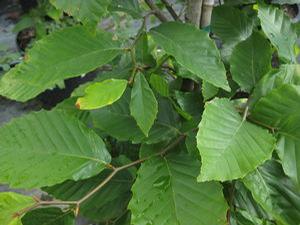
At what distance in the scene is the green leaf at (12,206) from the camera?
1.62ft

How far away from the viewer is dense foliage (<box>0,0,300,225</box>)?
52cm

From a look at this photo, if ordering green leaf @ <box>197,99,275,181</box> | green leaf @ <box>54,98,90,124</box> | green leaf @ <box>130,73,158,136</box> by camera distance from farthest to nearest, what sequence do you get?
green leaf @ <box>54,98,90,124</box> → green leaf @ <box>130,73,158,136</box> → green leaf @ <box>197,99,275,181</box>

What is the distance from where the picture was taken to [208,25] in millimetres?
781

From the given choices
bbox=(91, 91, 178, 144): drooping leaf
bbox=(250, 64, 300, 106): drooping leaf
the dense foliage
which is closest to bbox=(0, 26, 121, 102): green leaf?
the dense foliage

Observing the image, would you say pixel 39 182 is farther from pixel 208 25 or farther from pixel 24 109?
pixel 24 109

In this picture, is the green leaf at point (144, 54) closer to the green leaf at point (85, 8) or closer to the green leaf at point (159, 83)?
the green leaf at point (159, 83)

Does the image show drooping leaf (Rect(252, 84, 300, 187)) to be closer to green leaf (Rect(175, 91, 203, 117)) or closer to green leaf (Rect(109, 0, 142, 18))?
green leaf (Rect(175, 91, 203, 117))

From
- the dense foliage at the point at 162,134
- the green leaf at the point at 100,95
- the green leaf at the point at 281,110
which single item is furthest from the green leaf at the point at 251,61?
the green leaf at the point at 100,95

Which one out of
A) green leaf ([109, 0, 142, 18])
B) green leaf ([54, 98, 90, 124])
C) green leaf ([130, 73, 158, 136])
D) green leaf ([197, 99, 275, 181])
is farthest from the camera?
green leaf ([54, 98, 90, 124])

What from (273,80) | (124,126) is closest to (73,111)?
(124,126)

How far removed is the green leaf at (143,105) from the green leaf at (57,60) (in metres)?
0.06

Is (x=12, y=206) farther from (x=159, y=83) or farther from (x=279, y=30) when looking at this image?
(x=279, y=30)

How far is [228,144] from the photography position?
1.66 ft

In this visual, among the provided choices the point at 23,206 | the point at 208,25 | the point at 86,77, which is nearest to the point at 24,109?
the point at 86,77
